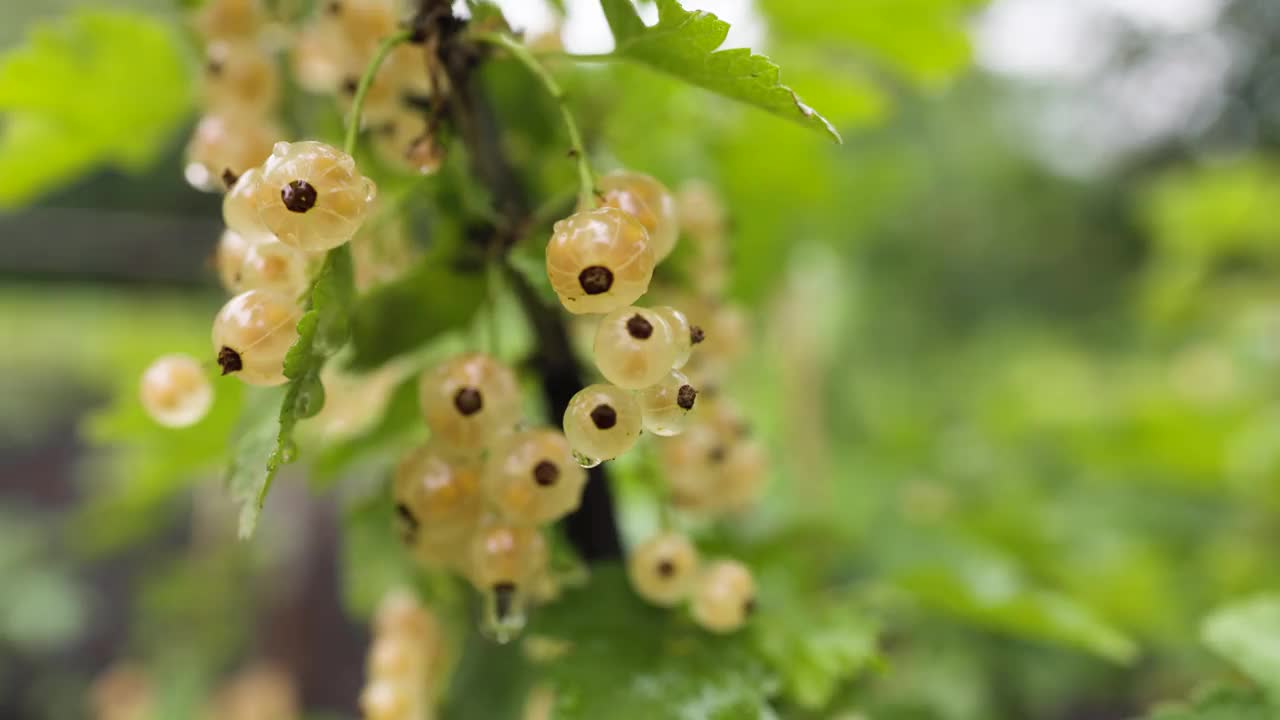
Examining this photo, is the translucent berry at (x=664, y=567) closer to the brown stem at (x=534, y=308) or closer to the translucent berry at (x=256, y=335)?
the brown stem at (x=534, y=308)

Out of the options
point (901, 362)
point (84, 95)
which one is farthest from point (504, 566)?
point (901, 362)

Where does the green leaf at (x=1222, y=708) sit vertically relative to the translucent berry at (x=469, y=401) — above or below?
above

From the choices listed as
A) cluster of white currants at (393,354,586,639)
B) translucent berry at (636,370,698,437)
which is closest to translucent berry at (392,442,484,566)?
cluster of white currants at (393,354,586,639)

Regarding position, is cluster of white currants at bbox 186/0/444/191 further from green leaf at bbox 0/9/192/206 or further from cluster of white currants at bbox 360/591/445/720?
cluster of white currants at bbox 360/591/445/720

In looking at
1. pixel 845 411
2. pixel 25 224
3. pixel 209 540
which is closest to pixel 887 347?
pixel 845 411

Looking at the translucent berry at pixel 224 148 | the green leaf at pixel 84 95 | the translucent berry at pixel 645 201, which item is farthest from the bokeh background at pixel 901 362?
the translucent berry at pixel 645 201

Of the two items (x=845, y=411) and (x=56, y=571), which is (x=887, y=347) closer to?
(x=845, y=411)

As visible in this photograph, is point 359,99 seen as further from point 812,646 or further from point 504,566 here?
point 812,646
